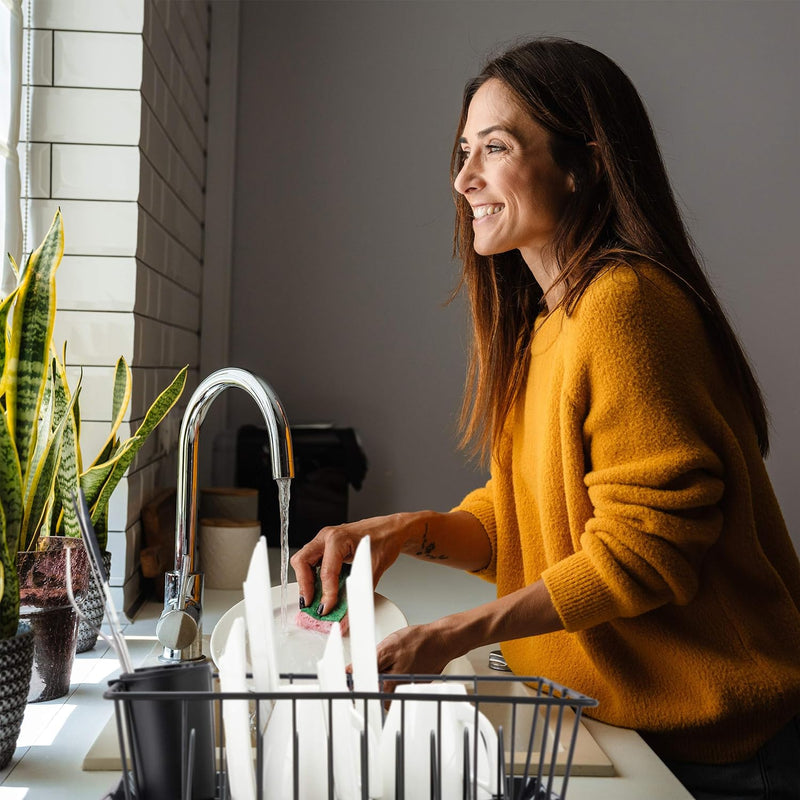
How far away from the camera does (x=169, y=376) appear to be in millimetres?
1876

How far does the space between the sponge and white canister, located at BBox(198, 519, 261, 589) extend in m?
0.70

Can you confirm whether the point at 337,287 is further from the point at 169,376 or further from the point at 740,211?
the point at 740,211

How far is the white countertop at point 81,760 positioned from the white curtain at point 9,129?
0.64m

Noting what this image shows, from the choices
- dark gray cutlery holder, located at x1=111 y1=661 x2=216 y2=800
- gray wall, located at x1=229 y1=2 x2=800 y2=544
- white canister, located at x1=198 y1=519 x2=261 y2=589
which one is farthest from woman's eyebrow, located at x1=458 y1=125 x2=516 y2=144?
gray wall, located at x1=229 y1=2 x2=800 y2=544

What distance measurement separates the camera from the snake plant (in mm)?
1030

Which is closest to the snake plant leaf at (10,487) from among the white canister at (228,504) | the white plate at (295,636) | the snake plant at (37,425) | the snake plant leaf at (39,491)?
the snake plant at (37,425)

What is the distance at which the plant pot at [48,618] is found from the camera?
0.91 meters

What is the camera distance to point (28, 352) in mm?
1055

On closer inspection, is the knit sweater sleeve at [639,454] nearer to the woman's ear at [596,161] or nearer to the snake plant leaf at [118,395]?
the woman's ear at [596,161]

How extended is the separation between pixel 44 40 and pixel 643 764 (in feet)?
4.18

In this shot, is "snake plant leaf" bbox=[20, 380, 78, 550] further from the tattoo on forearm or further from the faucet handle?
the tattoo on forearm

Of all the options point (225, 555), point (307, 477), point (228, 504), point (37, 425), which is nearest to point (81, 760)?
point (37, 425)

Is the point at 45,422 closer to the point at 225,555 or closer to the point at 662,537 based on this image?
the point at 225,555

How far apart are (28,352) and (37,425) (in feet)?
0.29
